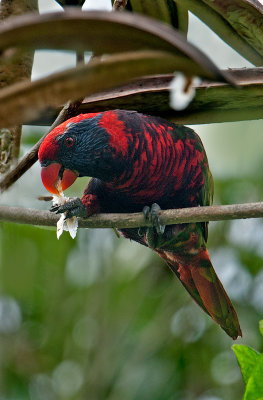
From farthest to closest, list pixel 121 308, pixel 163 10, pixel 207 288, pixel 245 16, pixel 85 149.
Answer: pixel 121 308, pixel 207 288, pixel 85 149, pixel 163 10, pixel 245 16

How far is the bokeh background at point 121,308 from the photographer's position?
287 cm

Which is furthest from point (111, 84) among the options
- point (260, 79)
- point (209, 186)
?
point (209, 186)

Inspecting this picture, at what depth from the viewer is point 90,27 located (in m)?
0.34

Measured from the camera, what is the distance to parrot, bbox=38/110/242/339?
1.76 m

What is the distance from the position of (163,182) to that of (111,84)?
5.18ft

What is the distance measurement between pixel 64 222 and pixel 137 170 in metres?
0.35

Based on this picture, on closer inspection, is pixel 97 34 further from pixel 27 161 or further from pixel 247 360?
pixel 27 161

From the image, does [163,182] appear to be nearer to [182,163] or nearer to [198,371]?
[182,163]

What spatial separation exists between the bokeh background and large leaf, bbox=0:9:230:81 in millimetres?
2467

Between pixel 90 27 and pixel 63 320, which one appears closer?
pixel 90 27

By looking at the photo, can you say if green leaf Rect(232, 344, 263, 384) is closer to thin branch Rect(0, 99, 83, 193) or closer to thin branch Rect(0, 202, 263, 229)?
thin branch Rect(0, 202, 263, 229)

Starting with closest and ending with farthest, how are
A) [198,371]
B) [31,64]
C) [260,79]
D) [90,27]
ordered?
[90,27], [260,79], [31,64], [198,371]

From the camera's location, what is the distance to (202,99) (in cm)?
132

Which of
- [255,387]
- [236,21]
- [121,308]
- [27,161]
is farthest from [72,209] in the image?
[121,308]
